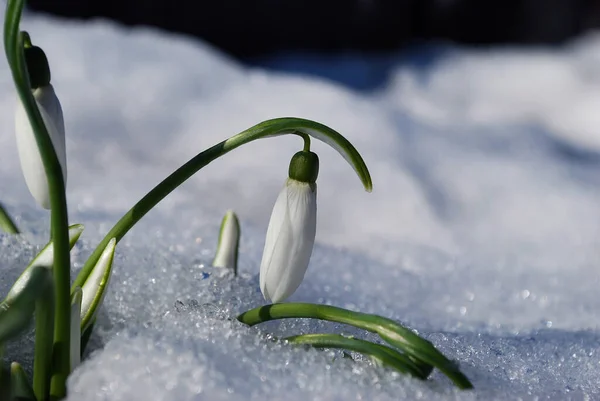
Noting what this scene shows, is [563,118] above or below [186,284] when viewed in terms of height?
below

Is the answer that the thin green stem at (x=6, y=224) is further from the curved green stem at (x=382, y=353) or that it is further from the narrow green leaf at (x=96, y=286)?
the curved green stem at (x=382, y=353)

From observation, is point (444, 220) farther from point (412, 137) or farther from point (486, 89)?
point (486, 89)

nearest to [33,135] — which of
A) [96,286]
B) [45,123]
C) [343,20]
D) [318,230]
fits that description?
[45,123]

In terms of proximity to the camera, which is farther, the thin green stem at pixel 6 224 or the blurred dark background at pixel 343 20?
the blurred dark background at pixel 343 20

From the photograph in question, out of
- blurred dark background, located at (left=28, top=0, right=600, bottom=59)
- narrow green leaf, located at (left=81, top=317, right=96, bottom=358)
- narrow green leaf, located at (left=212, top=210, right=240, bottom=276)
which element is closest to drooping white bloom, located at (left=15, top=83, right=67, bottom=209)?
narrow green leaf, located at (left=81, top=317, right=96, bottom=358)

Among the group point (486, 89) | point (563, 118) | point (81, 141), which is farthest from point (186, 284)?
point (486, 89)

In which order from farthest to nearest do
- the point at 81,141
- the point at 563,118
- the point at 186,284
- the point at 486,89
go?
the point at 486,89 → the point at 563,118 → the point at 81,141 → the point at 186,284

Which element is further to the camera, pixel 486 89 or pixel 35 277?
pixel 486 89

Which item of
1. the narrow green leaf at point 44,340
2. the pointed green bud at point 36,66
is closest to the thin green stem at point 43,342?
the narrow green leaf at point 44,340
